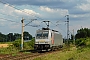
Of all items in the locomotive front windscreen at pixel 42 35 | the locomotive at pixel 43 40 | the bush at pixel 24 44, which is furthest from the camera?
the bush at pixel 24 44

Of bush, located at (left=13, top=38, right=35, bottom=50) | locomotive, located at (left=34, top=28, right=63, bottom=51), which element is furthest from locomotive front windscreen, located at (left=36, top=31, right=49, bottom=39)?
bush, located at (left=13, top=38, right=35, bottom=50)

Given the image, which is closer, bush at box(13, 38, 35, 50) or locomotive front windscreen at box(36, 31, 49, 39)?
locomotive front windscreen at box(36, 31, 49, 39)

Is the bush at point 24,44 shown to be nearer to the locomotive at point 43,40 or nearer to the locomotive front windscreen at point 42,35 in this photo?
the locomotive front windscreen at point 42,35

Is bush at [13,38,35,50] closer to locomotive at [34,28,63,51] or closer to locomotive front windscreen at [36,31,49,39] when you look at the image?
locomotive front windscreen at [36,31,49,39]

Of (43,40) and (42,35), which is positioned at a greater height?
(42,35)

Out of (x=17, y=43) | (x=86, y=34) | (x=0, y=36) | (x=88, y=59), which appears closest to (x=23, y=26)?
(x=17, y=43)

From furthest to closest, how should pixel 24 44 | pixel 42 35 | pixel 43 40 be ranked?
pixel 24 44, pixel 42 35, pixel 43 40

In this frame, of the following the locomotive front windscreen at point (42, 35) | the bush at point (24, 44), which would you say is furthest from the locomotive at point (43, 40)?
the bush at point (24, 44)

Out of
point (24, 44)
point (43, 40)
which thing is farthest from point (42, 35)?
point (24, 44)

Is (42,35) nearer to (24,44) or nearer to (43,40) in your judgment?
(43,40)

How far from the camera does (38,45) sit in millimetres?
33750

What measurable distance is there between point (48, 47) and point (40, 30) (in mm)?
2912

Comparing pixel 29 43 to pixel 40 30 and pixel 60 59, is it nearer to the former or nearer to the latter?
pixel 40 30

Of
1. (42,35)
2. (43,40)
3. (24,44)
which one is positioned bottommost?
(24,44)
